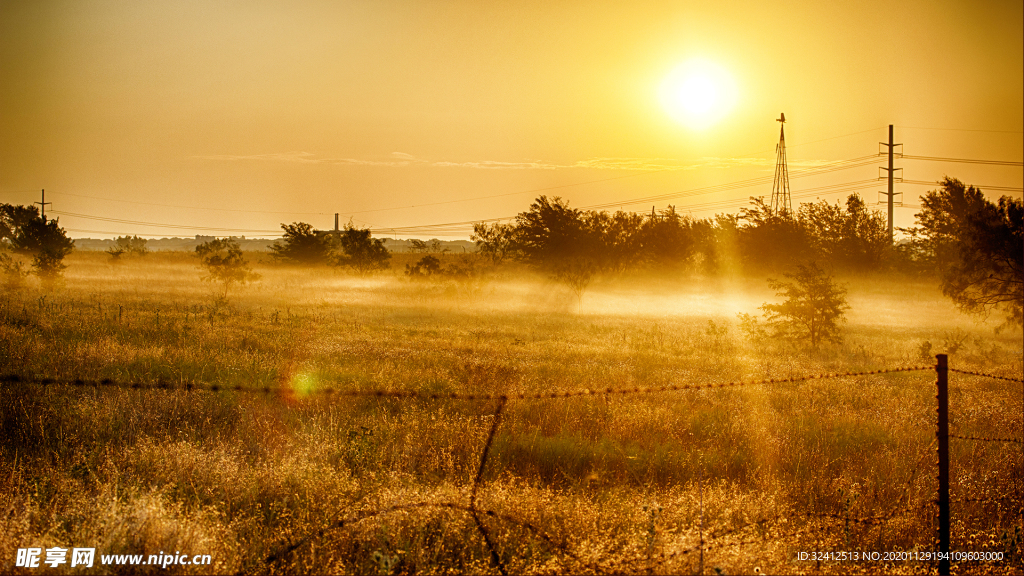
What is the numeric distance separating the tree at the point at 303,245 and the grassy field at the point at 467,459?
55.0m

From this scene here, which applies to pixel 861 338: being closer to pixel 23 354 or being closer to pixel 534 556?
pixel 534 556

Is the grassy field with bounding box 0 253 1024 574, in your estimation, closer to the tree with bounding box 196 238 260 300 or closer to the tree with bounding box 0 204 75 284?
the tree with bounding box 0 204 75 284

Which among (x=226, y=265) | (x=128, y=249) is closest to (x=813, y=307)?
(x=226, y=265)

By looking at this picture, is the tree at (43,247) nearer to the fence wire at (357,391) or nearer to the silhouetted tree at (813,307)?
the fence wire at (357,391)

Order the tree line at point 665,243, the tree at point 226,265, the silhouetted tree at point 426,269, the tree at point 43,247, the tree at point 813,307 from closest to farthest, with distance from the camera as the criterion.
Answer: the tree at point 813,307
the tree at point 43,247
the tree at point 226,265
the silhouetted tree at point 426,269
the tree line at point 665,243

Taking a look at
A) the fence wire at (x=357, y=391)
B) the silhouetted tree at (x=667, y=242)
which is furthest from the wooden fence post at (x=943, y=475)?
the silhouetted tree at (x=667, y=242)

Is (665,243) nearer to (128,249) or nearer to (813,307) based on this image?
(813,307)

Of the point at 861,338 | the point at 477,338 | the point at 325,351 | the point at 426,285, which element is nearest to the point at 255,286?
the point at 426,285

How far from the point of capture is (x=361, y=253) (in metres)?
54.9

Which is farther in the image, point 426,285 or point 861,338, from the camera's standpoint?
point 426,285

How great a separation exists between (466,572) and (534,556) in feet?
1.78

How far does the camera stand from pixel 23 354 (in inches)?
399

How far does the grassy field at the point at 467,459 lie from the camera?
4805mm

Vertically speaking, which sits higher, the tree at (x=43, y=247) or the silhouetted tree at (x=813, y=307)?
the tree at (x=43, y=247)
